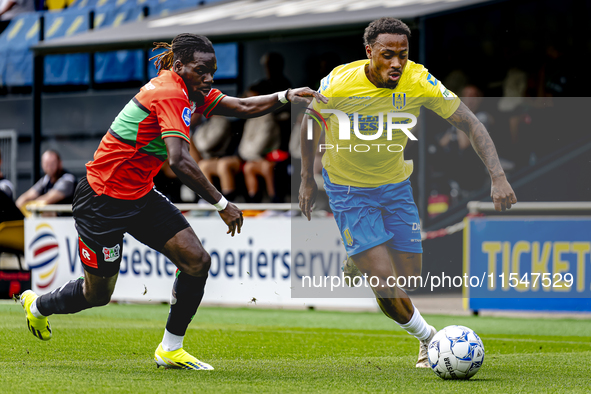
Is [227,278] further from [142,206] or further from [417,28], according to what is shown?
[142,206]

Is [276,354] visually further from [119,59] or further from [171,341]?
[119,59]

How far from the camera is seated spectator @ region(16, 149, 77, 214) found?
510 inches

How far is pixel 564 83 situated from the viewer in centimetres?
1227

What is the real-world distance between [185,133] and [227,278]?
5428 mm

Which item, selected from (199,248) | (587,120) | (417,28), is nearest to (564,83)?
(587,120)

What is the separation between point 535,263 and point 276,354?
3.89 m

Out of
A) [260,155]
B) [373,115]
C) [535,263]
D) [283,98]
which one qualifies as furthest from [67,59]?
[373,115]

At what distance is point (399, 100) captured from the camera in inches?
276

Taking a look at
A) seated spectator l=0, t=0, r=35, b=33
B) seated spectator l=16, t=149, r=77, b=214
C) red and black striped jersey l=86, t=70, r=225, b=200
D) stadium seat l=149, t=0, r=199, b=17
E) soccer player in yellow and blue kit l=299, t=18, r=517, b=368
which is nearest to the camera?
red and black striped jersey l=86, t=70, r=225, b=200

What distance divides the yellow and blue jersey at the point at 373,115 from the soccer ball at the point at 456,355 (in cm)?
140

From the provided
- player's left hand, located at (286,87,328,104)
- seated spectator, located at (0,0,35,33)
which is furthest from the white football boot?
seated spectator, located at (0,0,35,33)

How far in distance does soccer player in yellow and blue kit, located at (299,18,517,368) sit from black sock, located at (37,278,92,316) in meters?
1.93

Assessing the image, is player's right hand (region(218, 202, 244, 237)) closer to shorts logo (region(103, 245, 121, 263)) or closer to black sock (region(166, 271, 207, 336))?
black sock (region(166, 271, 207, 336))

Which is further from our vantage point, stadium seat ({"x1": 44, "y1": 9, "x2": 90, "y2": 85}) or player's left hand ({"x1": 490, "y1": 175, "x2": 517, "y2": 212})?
stadium seat ({"x1": 44, "y1": 9, "x2": 90, "y2": 85})
